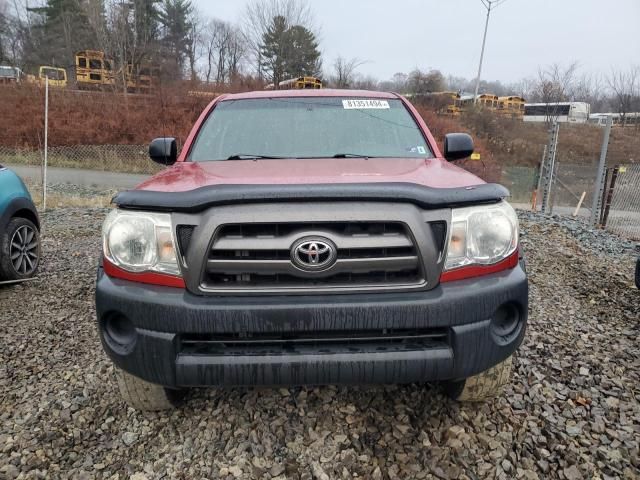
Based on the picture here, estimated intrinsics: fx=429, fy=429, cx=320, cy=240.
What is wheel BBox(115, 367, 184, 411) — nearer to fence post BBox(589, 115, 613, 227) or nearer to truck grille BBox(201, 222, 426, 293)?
truck grille BBox(201, 222, 426, 293)

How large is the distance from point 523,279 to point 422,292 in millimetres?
472

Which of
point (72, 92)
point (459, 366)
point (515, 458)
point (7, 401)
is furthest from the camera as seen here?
point (72, 92)

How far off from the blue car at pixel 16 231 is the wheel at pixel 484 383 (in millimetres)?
4339

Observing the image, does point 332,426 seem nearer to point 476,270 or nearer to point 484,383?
point 484,383

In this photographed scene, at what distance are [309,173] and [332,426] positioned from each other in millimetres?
1325

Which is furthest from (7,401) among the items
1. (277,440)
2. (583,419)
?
(583,419)

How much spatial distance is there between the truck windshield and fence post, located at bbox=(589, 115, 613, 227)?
6.93 m

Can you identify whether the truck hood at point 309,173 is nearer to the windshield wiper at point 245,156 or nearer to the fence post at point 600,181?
the windshield wiper at point 245,156

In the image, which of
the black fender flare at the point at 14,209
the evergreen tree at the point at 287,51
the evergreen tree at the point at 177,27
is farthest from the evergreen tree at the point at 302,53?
the black fender flare at the point at 14,209

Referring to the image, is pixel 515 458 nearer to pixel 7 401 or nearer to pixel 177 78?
pixel 7 401

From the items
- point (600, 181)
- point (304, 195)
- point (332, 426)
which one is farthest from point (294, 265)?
point (600, 181)

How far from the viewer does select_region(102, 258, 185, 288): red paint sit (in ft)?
5.84

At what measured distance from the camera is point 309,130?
3035 millimetres

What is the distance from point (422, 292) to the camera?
177cm
